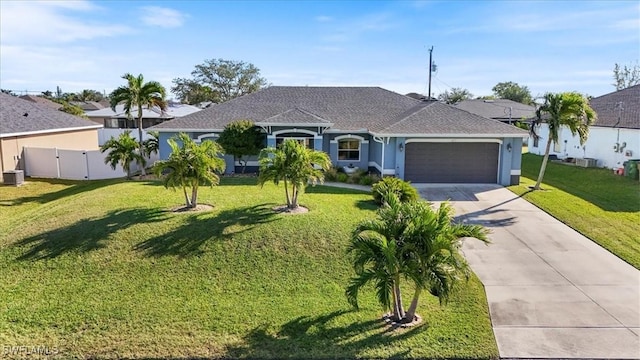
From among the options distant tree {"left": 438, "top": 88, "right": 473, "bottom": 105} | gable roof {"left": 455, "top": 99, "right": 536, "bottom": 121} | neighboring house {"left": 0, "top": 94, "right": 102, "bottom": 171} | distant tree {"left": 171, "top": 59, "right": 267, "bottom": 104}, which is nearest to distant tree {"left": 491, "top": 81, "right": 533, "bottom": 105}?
distant tree {"left": 438, "top": 88, "right": 473, "bottom": 105}

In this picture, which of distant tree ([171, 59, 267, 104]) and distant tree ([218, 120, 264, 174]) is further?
distant tree ([171, 59, 267, 104])

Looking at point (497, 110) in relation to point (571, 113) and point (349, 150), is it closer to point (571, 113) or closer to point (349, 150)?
point (349, 150)

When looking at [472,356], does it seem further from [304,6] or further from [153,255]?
[304,6]

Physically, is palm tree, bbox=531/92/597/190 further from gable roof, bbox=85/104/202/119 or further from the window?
gable roof, bbox=85/104/202/119

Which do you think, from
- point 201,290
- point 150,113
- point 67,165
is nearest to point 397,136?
point 201,290

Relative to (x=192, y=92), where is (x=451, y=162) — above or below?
below

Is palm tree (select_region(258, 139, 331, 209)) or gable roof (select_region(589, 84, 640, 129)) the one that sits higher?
gable roof (select_region(589, 84, 640, 129))
